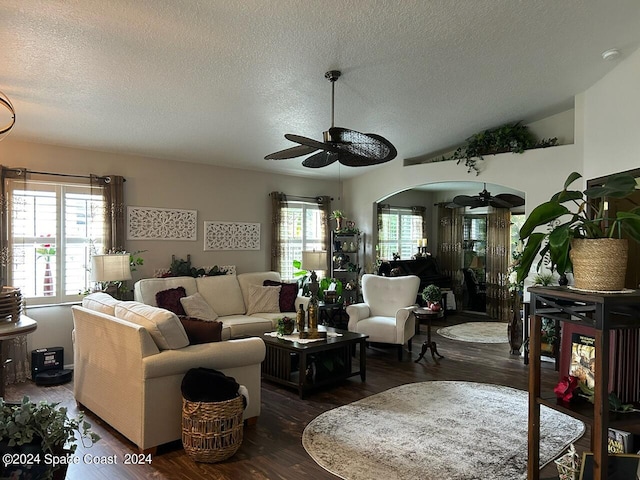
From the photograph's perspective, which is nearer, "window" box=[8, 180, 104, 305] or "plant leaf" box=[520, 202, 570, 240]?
"plant leaf" box=[520, 202, 570, 240]

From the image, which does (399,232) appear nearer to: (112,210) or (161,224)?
(161,224)

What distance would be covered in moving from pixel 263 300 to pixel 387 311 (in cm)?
177

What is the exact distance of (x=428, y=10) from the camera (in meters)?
3.33

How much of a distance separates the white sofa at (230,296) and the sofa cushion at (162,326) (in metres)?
2.02

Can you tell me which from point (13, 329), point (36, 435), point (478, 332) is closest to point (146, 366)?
point (13, 329)

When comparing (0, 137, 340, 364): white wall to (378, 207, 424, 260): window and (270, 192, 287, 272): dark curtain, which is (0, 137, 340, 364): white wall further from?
(378, 207, 424, 260): window

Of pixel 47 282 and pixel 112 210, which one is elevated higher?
pixel 112 210

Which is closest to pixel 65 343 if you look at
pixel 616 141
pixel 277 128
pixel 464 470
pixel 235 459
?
pixel 235 459

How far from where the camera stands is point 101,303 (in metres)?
3.96

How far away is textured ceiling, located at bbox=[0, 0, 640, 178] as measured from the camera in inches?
126

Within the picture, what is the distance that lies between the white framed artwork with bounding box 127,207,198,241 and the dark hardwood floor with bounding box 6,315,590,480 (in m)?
2.05

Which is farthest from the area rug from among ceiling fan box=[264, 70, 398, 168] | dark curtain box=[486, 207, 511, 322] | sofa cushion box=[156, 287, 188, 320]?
dark curtain box=[486, 207, 511, 322]

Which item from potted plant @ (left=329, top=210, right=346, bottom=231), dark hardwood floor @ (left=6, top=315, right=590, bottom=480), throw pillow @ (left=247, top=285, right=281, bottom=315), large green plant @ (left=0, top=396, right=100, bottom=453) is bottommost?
dark hardwood floor @ (left=6, top=315, right=590, bottom=480)

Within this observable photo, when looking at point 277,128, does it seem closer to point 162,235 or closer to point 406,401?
point 162,235
